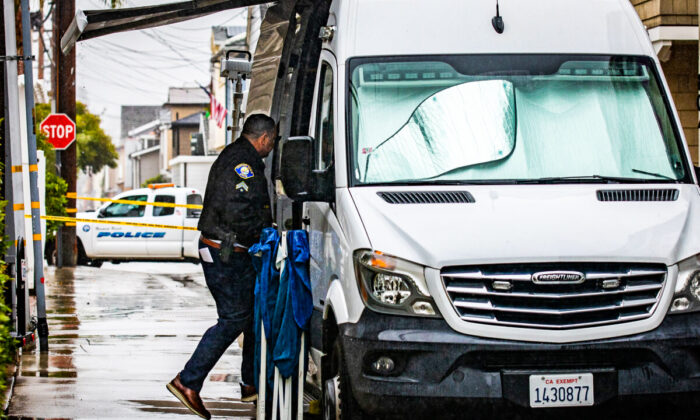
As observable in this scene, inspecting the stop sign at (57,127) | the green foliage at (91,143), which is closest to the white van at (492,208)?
the stop sign at (57,127)

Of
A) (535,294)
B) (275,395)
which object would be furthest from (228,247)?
(535,294)

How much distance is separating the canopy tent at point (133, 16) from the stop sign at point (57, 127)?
14547 millimetres

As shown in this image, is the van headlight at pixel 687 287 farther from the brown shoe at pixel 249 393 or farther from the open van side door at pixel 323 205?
the brown shoe at pixel 249 393

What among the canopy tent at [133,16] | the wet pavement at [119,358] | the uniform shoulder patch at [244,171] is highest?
the canopy tent at [133,16]

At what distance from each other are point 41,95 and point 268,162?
36.1 meters

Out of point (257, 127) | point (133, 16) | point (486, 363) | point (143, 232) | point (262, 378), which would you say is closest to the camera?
point (486, 363)

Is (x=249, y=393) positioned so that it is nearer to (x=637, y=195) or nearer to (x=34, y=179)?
(x=637, y=195)

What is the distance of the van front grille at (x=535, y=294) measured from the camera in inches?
226

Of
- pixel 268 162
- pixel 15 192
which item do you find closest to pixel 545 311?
pixel 268 162

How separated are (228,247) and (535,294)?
2.61m

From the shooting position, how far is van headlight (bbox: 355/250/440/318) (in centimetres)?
577

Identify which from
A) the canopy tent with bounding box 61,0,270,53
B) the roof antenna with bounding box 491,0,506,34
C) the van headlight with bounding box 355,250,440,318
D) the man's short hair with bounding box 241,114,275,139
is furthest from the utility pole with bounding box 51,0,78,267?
the van headlight with bounding box 355,250,440,318

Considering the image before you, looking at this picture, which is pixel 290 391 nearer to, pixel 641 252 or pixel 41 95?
pixel 641 252

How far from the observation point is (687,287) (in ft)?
19.7
